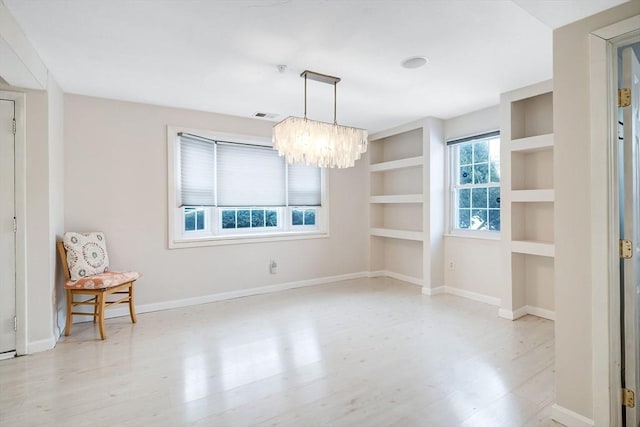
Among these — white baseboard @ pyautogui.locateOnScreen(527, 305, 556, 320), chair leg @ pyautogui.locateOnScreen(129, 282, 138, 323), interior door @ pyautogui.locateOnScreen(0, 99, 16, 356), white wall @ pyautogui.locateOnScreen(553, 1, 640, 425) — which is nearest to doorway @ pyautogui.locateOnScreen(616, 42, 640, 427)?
white wall @ pyautogui.locateOnScreen(553, 1, 640, 425)

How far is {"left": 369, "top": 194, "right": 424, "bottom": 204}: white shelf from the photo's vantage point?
4663mm

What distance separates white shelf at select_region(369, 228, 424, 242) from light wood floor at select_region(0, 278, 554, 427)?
1234 millimetres

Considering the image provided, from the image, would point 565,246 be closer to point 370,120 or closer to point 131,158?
point 370,120

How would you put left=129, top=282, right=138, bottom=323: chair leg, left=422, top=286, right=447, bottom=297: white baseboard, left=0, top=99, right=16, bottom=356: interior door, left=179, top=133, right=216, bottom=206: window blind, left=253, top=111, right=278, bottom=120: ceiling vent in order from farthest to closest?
1. left=422, top=286, right=447, bottom=297: white baseboard
2. left=253, top=111, right=278, bottom=120: ceiling vent
3. left=179, top=133, right=216, bottom=206: window blind
4. left=129, top=282, right=138, bottom=323: chair leg
5. left=0, top=99, right=16, bottom=356: interior door

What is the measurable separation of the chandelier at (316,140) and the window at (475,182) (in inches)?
78.9

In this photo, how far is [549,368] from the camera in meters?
2.46

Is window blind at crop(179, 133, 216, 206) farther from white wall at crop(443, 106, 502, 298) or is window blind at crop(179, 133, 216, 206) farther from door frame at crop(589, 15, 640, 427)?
door frame at crop(589, 15, 640, 427)

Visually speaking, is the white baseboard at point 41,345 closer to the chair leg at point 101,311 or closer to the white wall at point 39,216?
the white wall at point 39,216

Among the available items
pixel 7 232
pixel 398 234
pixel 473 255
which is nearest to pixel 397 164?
pixel 398 234

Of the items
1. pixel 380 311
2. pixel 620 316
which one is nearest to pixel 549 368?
pixel 620 316

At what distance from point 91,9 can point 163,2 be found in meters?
0.47

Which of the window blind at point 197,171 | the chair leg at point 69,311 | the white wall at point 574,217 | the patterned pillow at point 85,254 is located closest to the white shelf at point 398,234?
the window blind at point 197,171

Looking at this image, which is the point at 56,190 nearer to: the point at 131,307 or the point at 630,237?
the point at 131,307

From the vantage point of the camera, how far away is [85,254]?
10.6ft
